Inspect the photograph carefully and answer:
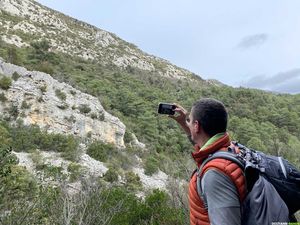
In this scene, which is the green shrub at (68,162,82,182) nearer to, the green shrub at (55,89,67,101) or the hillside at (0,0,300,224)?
the hillside at (0,0,300,224)

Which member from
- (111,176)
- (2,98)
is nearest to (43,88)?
(2,98)

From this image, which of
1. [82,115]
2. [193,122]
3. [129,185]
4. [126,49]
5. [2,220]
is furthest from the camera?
[126,49]

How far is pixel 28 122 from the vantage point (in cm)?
2100

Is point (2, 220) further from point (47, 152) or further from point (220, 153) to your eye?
point (47, 152)

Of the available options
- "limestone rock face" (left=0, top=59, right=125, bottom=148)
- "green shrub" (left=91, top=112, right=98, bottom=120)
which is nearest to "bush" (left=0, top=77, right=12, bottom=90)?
"limestone rock face" (left=0, top=59, right=125, bottom=148)

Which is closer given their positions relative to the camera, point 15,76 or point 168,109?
point 168,109

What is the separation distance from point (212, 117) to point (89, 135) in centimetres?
2091

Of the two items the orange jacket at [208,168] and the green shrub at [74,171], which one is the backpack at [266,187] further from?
the green shrub at [74,171]

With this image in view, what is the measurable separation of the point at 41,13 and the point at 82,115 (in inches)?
1401

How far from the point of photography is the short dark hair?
2266 millimetres

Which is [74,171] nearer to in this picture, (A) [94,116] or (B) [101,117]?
(A) [94,116]

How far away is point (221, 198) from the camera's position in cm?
200

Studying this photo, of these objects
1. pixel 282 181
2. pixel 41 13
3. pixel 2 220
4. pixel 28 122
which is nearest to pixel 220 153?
pixel 282 181

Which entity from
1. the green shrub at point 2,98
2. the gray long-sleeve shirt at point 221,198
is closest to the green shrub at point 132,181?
the green shrub at point 2,98
